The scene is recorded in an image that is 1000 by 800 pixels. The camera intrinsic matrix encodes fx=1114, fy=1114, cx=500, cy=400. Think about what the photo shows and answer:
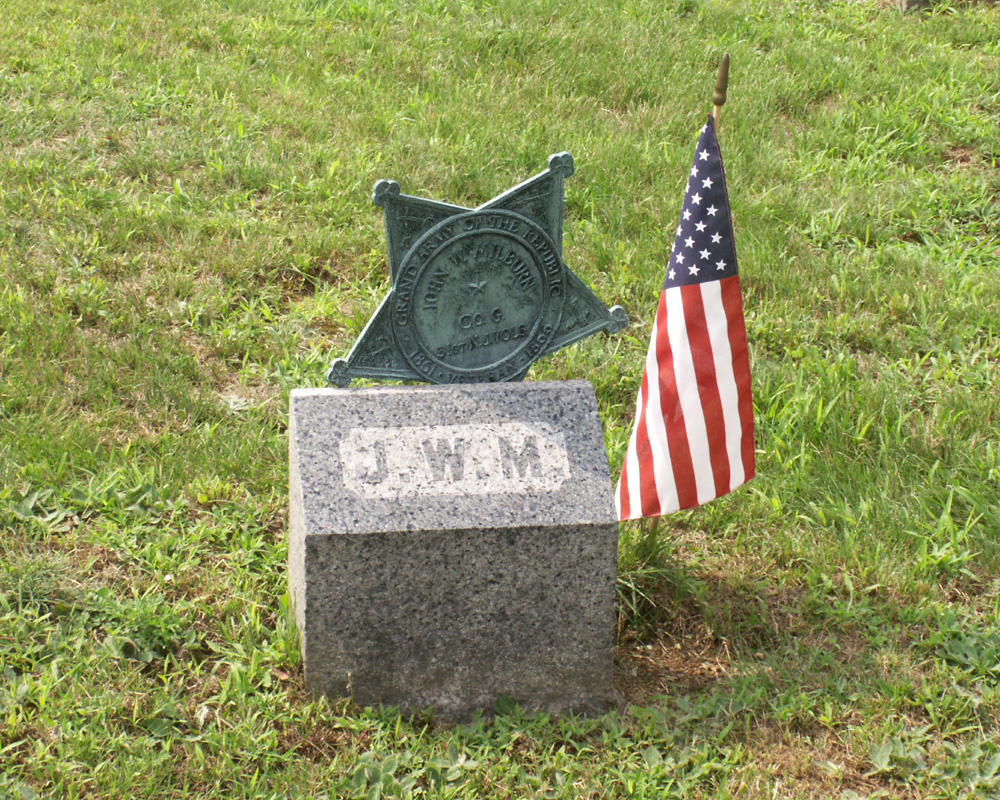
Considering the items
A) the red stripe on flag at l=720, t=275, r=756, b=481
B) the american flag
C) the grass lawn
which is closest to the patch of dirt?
the grass lawn

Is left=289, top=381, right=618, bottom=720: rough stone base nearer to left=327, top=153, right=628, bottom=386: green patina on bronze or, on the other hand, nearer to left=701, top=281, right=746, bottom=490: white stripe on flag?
left=327, top=153, right=628, bottom=386: green patina on bronze

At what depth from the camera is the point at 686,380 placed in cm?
323

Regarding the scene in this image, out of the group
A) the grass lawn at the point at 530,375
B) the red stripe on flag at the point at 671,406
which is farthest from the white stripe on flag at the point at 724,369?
the grass lawn at the point at 530,375

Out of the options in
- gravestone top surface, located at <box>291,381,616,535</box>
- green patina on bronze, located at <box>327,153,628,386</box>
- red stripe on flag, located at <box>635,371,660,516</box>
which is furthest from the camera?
red stripe on flag, located at <box>635,371,660,516</box>

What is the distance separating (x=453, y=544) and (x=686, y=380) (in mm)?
861

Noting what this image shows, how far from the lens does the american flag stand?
3.17m

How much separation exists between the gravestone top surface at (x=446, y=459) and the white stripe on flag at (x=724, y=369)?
42cm

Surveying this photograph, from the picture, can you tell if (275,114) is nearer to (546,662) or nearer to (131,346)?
(131,346)

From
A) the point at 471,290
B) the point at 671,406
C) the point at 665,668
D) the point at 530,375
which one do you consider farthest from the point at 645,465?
the point at 530,375

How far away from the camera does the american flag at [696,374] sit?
10.4 ft

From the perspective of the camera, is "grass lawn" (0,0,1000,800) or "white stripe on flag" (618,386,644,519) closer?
"grass lawn" (0,0,1000,800)

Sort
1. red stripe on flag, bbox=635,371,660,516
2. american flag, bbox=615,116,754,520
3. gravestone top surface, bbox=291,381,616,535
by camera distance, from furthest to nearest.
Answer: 1. red stripe on flag, bbox=635,371,660,516
2. american flag, bbox=615,116,754,520
3. gravestone top surface, bbox=291,381,616,535

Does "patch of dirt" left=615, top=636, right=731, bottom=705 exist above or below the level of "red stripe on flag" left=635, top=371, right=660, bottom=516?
below

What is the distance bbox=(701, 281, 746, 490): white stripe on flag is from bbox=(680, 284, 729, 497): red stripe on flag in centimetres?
1
